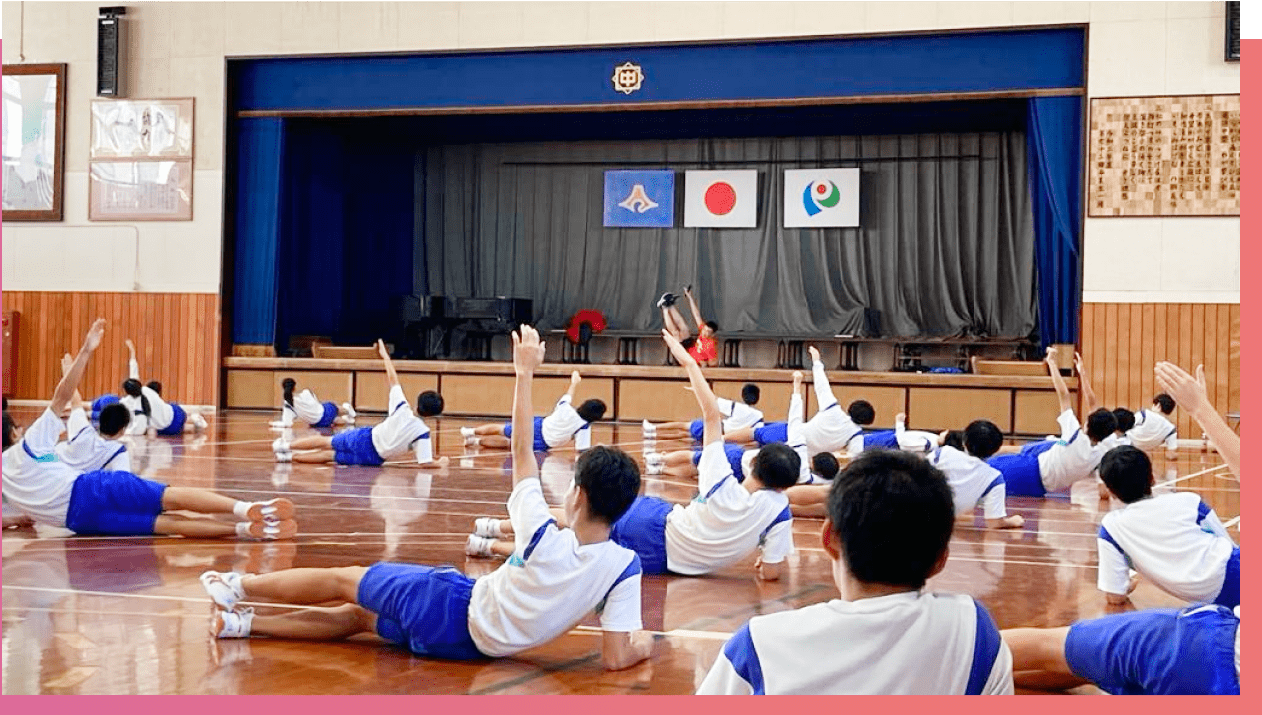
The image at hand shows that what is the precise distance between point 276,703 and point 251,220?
14.1 metres

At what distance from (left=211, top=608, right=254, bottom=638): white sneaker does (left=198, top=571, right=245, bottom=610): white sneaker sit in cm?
3

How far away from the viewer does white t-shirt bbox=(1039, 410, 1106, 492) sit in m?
8.23

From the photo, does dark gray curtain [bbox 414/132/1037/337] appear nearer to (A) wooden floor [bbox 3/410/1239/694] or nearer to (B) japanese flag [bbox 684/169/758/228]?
(B) japanese flag [bbox 684/169/758/228]

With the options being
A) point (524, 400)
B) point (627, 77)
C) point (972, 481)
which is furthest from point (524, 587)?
point (627, 77)

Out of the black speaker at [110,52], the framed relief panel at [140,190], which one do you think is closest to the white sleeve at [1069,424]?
the framed relief panel at [140,190]

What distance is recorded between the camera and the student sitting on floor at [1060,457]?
7.83 metres

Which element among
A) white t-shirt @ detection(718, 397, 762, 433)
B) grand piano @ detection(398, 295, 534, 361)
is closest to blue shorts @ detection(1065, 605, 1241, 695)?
white t-shirt @ detection(718, 397, 762, 433)

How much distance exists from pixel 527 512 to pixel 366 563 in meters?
2.19

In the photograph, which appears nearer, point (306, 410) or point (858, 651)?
point (858, 651)

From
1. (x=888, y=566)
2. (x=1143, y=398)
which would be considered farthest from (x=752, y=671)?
(x=1143, y=398)

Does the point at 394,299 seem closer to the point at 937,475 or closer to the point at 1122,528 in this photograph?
the point at 1122,528

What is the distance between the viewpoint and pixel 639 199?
63.8 ft

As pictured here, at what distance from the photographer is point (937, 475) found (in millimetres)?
2211

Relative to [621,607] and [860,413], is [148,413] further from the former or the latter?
[621,607]
